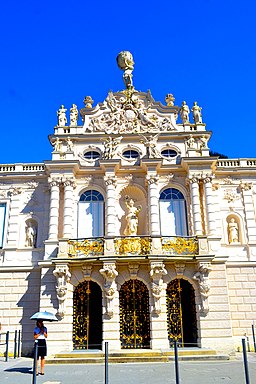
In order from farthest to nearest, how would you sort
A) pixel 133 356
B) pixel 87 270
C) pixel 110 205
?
pixel 110 205 → pixel 87 270 → pixel 133 356

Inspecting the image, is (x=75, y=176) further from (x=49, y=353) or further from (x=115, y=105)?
(x=49, y=353)

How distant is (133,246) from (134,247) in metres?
0.08

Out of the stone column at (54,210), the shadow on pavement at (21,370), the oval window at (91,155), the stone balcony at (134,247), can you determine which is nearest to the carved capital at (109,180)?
the oval window at (91,155)

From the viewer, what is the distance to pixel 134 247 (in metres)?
21.6

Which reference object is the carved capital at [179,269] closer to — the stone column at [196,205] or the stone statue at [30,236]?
the stone column at [196,205]

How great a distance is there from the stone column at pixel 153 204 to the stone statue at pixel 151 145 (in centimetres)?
159

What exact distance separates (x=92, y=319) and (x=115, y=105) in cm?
1466

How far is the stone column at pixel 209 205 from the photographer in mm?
23125

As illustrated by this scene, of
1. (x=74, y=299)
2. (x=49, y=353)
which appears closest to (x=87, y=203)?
(x=74, y=299)

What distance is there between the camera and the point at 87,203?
2470 centimetres

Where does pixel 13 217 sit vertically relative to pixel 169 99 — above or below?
below

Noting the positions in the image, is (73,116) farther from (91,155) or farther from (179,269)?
(179,269)

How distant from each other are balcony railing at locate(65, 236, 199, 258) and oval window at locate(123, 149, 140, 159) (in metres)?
6.38

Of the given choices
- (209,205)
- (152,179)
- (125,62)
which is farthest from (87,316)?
(125,62)
